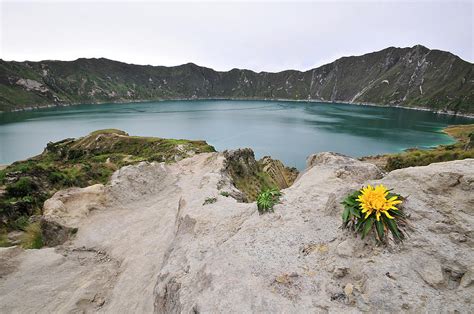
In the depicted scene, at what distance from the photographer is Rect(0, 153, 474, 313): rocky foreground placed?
6031mm

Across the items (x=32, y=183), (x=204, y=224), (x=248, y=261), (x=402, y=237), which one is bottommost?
(x=32, y=183)

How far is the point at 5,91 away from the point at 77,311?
251028mm

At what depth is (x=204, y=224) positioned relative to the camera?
11922 mm

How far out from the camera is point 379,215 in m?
6.60

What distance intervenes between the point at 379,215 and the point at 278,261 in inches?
117

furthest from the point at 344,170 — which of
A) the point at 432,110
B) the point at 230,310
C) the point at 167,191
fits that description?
the point at 432,110

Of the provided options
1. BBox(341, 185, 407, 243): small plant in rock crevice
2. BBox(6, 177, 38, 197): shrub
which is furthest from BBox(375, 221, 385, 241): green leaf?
BBox(6, 177, 38, 197): shrub

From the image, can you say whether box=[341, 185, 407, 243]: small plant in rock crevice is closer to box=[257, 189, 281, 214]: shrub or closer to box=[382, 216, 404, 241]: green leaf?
box=[382, 216, 404, 241]: green leaf

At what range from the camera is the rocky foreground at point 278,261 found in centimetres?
603

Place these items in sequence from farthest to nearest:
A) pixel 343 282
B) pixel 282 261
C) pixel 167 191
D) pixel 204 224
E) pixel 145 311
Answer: pixel 167 191, pixel 204 224, pixel 145 311, pixel 282 261, pixel 343 282

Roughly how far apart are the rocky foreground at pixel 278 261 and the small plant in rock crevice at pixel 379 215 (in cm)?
26

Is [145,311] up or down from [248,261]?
down

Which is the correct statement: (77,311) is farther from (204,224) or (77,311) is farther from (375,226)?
(375,226)

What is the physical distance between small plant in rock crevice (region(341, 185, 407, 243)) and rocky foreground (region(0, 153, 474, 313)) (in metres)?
0.26
